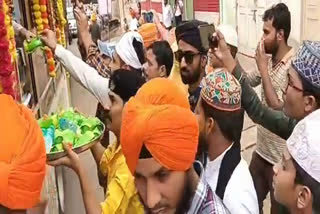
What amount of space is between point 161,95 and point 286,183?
0.55m

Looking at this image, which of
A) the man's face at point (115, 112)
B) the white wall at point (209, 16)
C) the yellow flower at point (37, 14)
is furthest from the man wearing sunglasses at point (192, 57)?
the white wall at point (209, 16)

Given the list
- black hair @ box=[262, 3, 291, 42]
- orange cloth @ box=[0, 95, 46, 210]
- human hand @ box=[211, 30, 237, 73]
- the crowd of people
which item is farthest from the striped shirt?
orange cloth @ box=[0, 95, 46, 210]

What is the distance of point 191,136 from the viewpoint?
169 centimetres

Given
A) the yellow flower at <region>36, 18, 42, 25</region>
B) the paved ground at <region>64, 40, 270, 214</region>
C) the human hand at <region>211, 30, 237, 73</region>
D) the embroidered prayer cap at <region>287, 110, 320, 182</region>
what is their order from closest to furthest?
the embroidered prayer cap at <region>287, 110, 320, 182</region> → the human hand at <region>211, 30, 237, 73</region> → the yellow flower at <region>36, 18, 42, 25</region> → the paved ground at <region>64, 40, 270, 214</region>

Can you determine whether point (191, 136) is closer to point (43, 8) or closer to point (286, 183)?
point (286, 183)

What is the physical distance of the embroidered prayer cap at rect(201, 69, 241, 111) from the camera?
2225 millimetres

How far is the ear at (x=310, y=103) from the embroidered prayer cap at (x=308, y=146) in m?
0.78

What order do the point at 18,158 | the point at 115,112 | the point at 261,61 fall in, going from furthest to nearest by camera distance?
the point at 261,61 < the point at 115,112 < the point at 18,158

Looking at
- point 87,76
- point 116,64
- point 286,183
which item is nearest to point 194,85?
point 87,76

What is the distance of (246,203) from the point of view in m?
1.92

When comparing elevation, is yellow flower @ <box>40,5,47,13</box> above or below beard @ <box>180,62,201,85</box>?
above

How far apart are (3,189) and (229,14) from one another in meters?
13.8

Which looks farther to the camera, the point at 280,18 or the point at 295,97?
the point at 280,18

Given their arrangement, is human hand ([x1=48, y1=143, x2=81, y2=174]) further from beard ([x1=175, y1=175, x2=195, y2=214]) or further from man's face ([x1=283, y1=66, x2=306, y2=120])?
man's face ([x1=283, y1=66, x2=306, y2=120])
